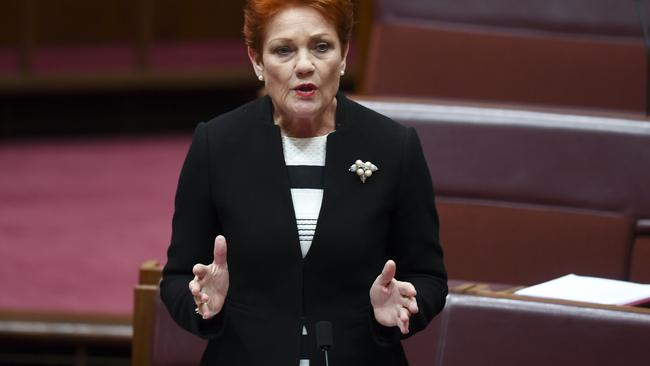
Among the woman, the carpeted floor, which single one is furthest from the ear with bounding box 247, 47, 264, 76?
the carpeted floor

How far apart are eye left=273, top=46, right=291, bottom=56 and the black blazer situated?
3 cm

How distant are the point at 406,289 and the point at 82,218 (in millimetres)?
888

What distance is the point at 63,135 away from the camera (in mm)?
1562

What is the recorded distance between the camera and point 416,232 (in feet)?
1.53

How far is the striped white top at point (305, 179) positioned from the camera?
1.50 ft

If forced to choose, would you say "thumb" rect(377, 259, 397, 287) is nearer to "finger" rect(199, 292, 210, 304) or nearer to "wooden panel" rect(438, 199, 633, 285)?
"finger" rect(199, 292, 210, 304)

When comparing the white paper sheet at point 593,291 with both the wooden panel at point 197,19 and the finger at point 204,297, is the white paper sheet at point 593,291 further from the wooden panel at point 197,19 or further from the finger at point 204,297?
the wooden panel at point 197,19

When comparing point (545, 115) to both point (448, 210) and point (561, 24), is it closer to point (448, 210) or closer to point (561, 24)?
point (448, 210)

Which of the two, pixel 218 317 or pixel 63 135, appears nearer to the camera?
pixel 218 317

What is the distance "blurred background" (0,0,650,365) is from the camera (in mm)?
1054

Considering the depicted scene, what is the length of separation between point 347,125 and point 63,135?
1.15m

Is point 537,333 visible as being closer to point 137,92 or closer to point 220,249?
point 220,249

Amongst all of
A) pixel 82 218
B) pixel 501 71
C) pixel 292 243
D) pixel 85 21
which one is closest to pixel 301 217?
pixel 292 243

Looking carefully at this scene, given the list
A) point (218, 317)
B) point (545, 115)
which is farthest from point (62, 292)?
point (218, 317)
